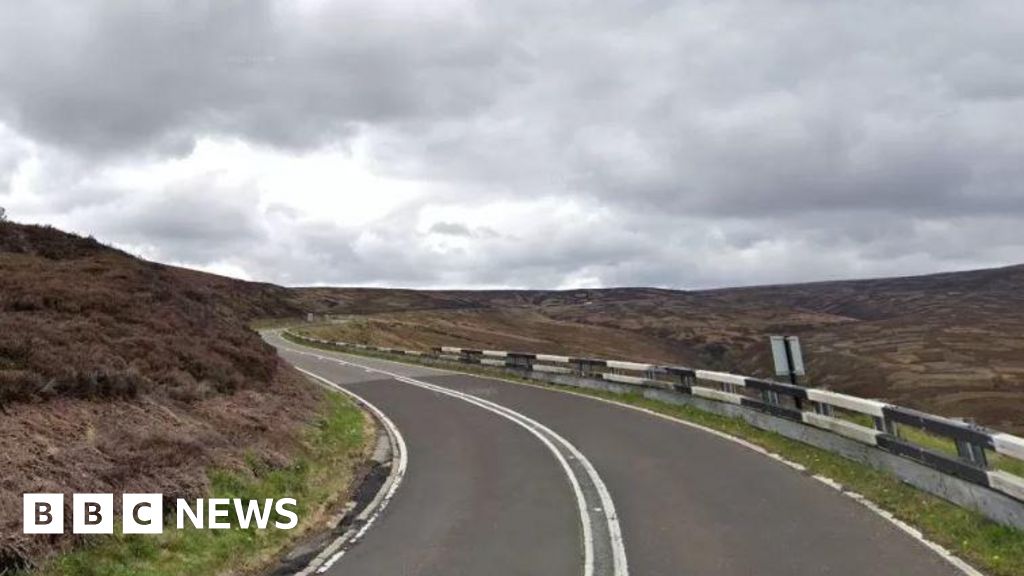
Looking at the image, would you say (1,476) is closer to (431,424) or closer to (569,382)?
(431,424)

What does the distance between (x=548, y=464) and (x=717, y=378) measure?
644cm

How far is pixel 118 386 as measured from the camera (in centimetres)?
1298

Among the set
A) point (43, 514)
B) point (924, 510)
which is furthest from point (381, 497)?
point (924, 510)

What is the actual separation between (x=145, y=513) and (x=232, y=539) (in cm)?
115

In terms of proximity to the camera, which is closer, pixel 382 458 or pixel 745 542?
pixel 745 542

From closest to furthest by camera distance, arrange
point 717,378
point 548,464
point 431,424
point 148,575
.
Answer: point 148,575
point 548,464
point 717,378
point 431,424

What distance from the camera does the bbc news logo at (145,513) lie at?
8383mm

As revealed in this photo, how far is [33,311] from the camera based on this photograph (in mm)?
16125

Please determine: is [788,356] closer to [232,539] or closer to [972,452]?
[972,452]

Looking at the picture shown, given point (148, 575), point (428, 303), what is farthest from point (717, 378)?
point (428, 303)

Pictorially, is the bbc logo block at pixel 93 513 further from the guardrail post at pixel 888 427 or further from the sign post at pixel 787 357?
the sign post at pixel 787 357

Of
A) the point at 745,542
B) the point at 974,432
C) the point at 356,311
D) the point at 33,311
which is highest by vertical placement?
the point at 356,311

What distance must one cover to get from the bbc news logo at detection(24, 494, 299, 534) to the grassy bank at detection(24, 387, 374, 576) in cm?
16

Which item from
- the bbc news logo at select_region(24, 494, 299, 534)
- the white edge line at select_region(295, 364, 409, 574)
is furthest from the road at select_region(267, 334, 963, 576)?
the bbc news logo at select_region(24, 494, 299, 534)
